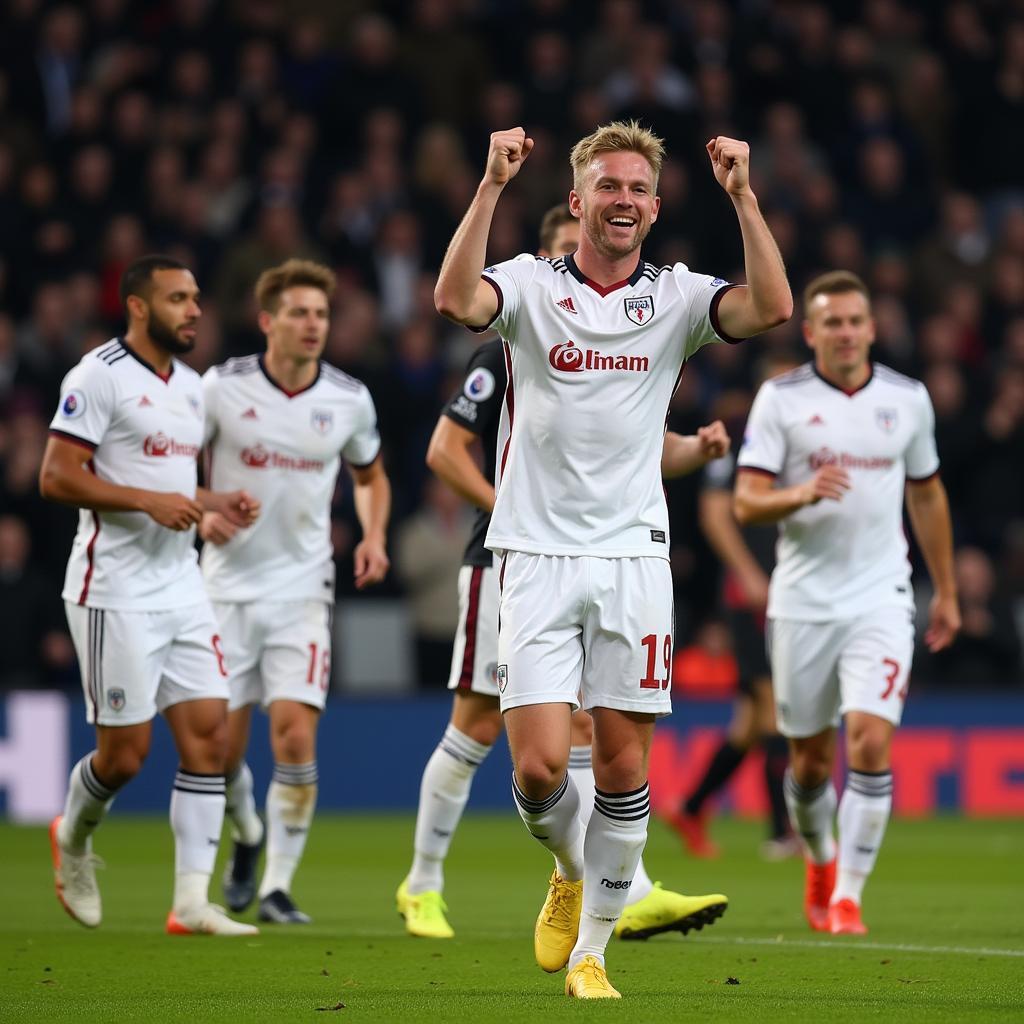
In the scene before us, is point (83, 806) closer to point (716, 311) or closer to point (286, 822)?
point (286, 822)

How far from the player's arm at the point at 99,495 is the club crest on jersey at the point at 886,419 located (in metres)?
2.96

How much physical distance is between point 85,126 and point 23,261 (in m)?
1.40

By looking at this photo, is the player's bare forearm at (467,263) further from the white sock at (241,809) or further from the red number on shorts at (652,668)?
the white sock at (241,809)

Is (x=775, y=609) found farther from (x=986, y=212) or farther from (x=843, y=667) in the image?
(x=986, y=212)

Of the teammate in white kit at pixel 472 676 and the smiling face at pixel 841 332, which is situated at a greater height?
the smiling face at pixel 841 332

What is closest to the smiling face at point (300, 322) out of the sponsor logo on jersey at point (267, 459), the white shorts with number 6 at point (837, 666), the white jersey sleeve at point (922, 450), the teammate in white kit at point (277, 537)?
the teammate in white kit at point (277, 537)

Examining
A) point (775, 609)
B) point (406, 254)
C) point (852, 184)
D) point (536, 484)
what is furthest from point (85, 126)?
point (536, 484)

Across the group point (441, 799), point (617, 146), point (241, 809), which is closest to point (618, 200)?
point (617, 146)

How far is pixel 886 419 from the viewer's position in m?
9.04

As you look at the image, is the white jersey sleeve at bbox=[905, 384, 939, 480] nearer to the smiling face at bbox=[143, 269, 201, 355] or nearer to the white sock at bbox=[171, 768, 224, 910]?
the smiling face at bbox=[143, 269, 201, 355]

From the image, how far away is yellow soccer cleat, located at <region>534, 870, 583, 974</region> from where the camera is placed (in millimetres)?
6582

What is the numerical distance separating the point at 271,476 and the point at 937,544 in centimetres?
296

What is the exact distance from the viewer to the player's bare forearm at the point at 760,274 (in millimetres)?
6109

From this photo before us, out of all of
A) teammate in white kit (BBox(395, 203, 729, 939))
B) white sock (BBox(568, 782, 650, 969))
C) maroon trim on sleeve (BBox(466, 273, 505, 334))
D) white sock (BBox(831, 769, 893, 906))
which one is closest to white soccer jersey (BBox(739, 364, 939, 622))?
white sock (BBox(831, 769, 893, 906))
